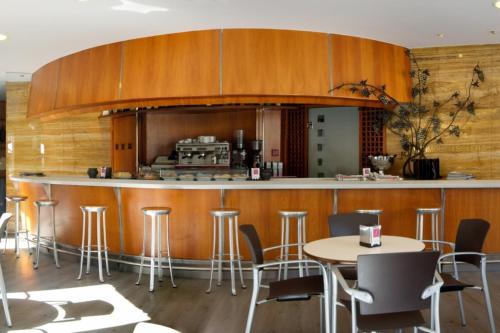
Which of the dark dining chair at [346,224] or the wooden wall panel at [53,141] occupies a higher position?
the wooden wall panel at [53,141]

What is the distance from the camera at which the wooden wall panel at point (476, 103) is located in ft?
24.9

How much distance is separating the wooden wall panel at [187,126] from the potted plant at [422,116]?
260 centimetres

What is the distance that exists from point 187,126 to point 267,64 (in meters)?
3.53

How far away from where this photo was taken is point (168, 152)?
9.42 meters

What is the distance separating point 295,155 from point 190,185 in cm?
339

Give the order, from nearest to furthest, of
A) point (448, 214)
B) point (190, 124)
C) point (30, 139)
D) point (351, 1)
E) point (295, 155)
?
point (351, 1) → point (448, 214) → point (295, 155) → point (190, 124) → point (30, 139)

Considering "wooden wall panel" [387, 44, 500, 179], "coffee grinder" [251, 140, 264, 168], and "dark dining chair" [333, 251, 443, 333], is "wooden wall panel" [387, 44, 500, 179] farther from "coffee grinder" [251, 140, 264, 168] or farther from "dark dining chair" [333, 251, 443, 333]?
"dark dining chair" [333, 251, 443, 333]

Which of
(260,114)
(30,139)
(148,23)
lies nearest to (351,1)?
(148,23)

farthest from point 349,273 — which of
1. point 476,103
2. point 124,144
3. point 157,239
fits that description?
point 124,144

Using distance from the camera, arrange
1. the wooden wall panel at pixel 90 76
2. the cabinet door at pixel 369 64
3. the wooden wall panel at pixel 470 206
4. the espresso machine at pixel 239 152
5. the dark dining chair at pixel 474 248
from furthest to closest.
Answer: the espresso machine at pixel 239 152 → the wooden wall panel at pixel 90 76 → the cabinet door at pixel 369 64 → the wooden wall panel at pixel 470 206 → the dark dining chair at pixel 474 248

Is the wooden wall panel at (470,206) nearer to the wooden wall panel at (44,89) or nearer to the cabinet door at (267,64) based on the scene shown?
Result: the cabinet door at (267,64)

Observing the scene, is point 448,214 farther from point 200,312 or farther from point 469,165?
point 200,312

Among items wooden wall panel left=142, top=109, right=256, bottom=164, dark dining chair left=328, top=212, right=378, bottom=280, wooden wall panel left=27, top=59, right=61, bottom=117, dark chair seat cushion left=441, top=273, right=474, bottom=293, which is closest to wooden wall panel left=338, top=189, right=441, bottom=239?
dark dining chair left=328, top=212, right=378, bottom=280

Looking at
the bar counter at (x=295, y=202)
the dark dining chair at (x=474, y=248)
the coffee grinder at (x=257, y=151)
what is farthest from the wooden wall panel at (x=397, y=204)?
the coffee grinder at (x=257, y=151)
